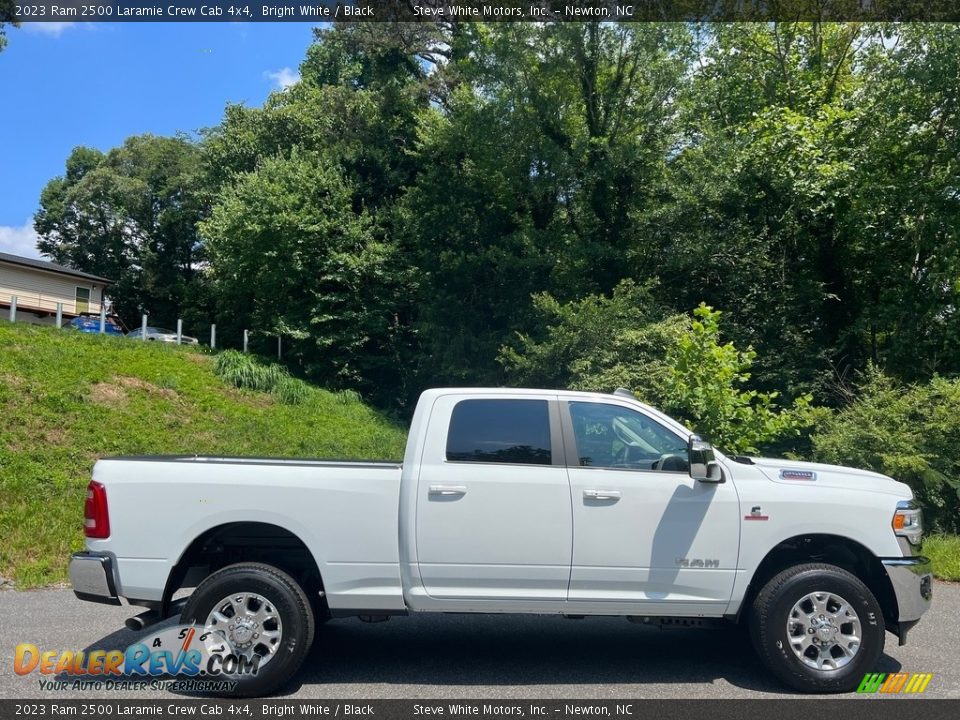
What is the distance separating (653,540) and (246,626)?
2713mm

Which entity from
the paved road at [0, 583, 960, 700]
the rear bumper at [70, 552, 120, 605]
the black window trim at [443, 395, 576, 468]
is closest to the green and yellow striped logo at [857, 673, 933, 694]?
the paved road at [0, 583, 960, 700]

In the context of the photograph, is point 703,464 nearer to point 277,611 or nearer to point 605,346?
point 277,611

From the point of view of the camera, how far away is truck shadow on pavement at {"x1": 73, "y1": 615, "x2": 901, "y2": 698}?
5.82m

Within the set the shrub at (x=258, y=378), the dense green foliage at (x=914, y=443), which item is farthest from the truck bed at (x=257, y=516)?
the shrub at (x=258, y=378)

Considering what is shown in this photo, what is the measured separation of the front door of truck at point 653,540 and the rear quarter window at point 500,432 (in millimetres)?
328

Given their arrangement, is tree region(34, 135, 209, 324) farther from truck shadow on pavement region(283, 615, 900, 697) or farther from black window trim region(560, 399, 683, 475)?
black window trim region(560, 399, 683, 475)

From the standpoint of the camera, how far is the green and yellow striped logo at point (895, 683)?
575 cm

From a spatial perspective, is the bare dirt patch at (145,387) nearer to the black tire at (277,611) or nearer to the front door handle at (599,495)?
the black tire at (277,611)

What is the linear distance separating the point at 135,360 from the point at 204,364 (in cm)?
231

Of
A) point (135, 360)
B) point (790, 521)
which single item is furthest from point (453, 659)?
point (135, 360)

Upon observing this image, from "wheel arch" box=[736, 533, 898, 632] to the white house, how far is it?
132 feet

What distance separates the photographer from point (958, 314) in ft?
58.2

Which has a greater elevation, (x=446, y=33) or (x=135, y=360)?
(x=446, y=33)

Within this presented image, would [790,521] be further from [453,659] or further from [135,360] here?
[135,360]
